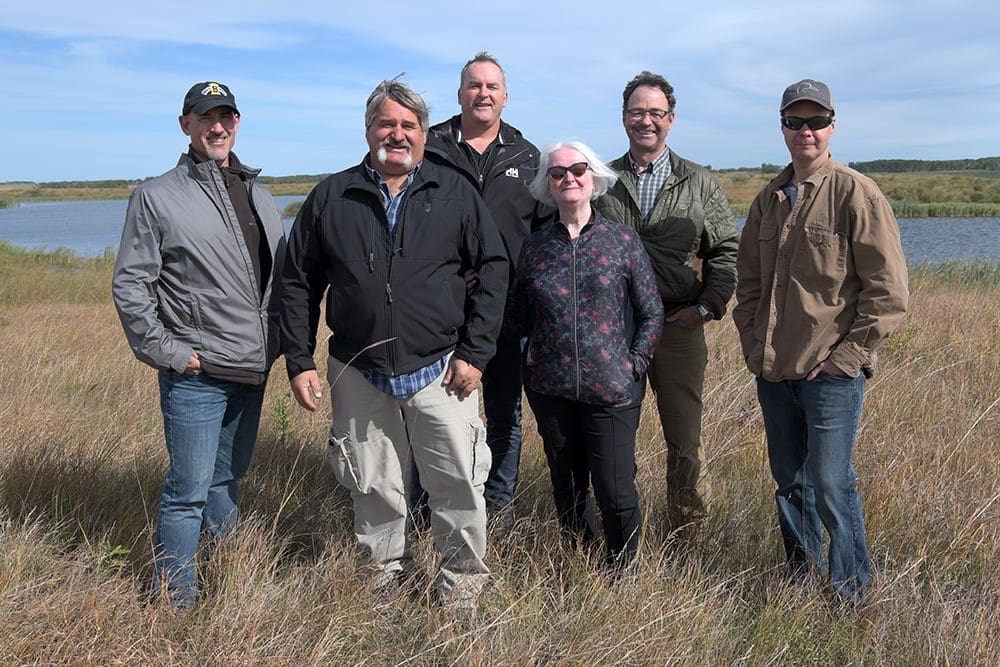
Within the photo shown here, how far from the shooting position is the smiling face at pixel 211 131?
2.96 metres

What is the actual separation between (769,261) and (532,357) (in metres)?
1.01

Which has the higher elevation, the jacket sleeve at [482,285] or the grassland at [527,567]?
the jacket sleeve at [482,285]

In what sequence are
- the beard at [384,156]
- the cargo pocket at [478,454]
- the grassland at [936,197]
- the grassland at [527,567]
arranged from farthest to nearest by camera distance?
1. the grassland at [936,197]
2. the cargo pocket at [478,454]
3. the beard at [384,156]
4. the grassland at [527,567]

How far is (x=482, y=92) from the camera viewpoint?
357 centimetres

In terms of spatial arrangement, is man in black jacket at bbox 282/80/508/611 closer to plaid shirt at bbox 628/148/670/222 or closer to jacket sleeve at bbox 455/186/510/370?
jacket sleeve at bbox 455/186/510/370

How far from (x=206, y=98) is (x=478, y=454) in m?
1.71

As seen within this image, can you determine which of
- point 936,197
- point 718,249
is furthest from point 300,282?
point 936,197

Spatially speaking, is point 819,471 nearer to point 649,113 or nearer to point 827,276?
point 827,276

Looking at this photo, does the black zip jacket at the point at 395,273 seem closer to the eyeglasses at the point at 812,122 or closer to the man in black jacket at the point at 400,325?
the man in black jacket at the point at 400,325

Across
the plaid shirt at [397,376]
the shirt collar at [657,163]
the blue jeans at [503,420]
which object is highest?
the shirt collar at [657,163]

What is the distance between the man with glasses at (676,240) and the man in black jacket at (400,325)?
2.81 ft

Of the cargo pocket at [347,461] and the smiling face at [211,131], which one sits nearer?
the smiling face at [211,131]

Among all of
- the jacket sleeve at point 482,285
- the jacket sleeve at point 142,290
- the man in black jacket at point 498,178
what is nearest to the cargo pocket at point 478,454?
the jacket sleeve at point 482,285

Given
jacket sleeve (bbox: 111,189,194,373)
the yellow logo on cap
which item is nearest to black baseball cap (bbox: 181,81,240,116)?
the yellow logo on cap
